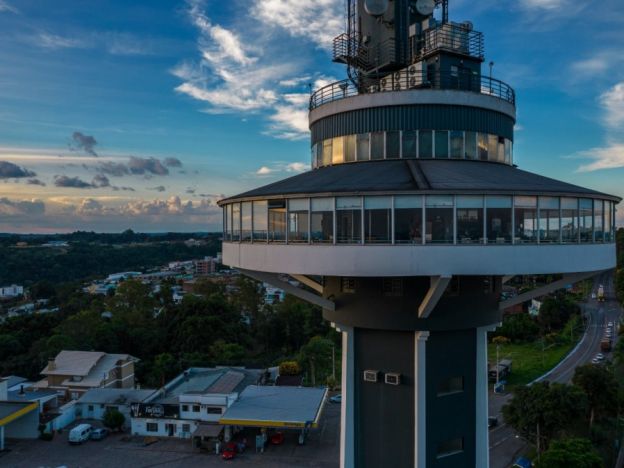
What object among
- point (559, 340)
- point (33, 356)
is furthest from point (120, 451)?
point (559, 340)

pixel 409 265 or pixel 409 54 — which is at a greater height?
pixel 409 54

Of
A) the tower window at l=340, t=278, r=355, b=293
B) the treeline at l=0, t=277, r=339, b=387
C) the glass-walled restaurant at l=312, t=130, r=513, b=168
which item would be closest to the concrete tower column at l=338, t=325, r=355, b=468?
the tower window at l=340, t=278, r=355, b=293

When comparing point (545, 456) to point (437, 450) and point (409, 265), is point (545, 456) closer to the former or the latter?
point (437, 450)

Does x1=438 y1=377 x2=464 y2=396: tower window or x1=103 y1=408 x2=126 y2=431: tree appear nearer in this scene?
x1=438 y1=377 x2=464 y2=396: tower window

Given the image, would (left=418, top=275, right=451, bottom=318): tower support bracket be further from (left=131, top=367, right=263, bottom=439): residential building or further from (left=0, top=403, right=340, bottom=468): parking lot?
(left=131, top=367, right=263, bottom=439): residential building

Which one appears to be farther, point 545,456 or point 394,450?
point 545,456

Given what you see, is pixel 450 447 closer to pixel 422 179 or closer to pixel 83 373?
pixel 422 179
